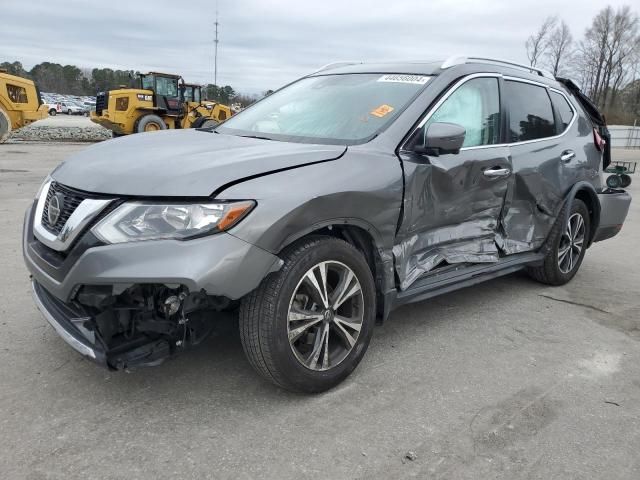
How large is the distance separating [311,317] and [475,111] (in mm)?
2016

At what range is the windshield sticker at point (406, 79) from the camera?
369 cm

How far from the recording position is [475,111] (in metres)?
3.94

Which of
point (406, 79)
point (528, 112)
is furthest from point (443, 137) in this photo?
point (528, 112)

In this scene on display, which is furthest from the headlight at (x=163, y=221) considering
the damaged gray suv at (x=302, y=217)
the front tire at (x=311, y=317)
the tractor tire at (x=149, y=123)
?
the tractor tire at (x=149, y=123)

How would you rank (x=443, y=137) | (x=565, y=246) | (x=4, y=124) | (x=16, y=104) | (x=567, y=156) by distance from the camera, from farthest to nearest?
(x=16, y=104)
(x=4, y=124)
(x=565, y=246)
(x=567, y=156)
(x=443, y=137)

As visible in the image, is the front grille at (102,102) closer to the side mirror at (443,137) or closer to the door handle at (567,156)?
the door handle at (567,156)

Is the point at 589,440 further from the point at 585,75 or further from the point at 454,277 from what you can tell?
the point at 585,75

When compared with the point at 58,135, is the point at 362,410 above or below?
below

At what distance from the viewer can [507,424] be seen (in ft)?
9.24

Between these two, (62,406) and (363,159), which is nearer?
(62,406)

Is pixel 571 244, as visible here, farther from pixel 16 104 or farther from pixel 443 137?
pixel 16 104

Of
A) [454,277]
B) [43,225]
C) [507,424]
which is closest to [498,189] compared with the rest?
[454,277]

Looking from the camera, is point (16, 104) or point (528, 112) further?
point (16, 104)

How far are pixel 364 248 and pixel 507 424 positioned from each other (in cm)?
117
